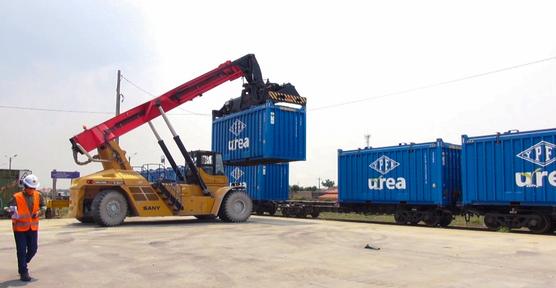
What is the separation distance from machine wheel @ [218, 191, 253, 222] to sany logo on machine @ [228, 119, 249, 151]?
347 cm

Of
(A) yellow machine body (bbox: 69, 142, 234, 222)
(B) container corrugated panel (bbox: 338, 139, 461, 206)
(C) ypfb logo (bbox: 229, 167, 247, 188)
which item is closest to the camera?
(A) yellow machine body (bbox: 69, 142, 234, 222)

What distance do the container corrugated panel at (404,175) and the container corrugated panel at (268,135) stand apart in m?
2.80

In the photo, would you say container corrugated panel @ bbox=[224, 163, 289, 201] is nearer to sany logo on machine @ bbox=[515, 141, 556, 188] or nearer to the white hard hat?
sany logo on machine @ bbox=[515, 141, 556, 188]

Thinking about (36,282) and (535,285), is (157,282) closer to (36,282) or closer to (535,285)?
(36,282)

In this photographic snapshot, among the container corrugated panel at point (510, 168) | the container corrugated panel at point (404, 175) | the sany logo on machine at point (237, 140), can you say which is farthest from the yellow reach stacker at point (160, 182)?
the container corrugated panel at point (510, 168)

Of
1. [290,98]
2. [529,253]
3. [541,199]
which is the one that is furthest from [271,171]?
[529,253]

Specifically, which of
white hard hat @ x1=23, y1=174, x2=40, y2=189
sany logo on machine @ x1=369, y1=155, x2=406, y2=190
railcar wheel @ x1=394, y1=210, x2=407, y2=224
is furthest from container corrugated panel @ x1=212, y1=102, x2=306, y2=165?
white hard hat @ x1=23, y1=174, x2=40, y2=189

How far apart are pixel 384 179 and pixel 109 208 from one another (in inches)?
422

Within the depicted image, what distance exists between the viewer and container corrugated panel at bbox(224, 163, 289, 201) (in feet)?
79.4

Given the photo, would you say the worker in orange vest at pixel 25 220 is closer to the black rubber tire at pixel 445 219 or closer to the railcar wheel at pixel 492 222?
the railcar wheel at pixel 492 222

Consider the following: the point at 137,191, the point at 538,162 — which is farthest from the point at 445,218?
the point at 137,191

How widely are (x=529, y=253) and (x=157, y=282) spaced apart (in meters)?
7.30

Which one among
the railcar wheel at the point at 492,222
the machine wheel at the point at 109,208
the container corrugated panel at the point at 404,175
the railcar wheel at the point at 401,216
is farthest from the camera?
the railcar wheel at the point at 401,216

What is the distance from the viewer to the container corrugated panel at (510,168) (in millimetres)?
15195
